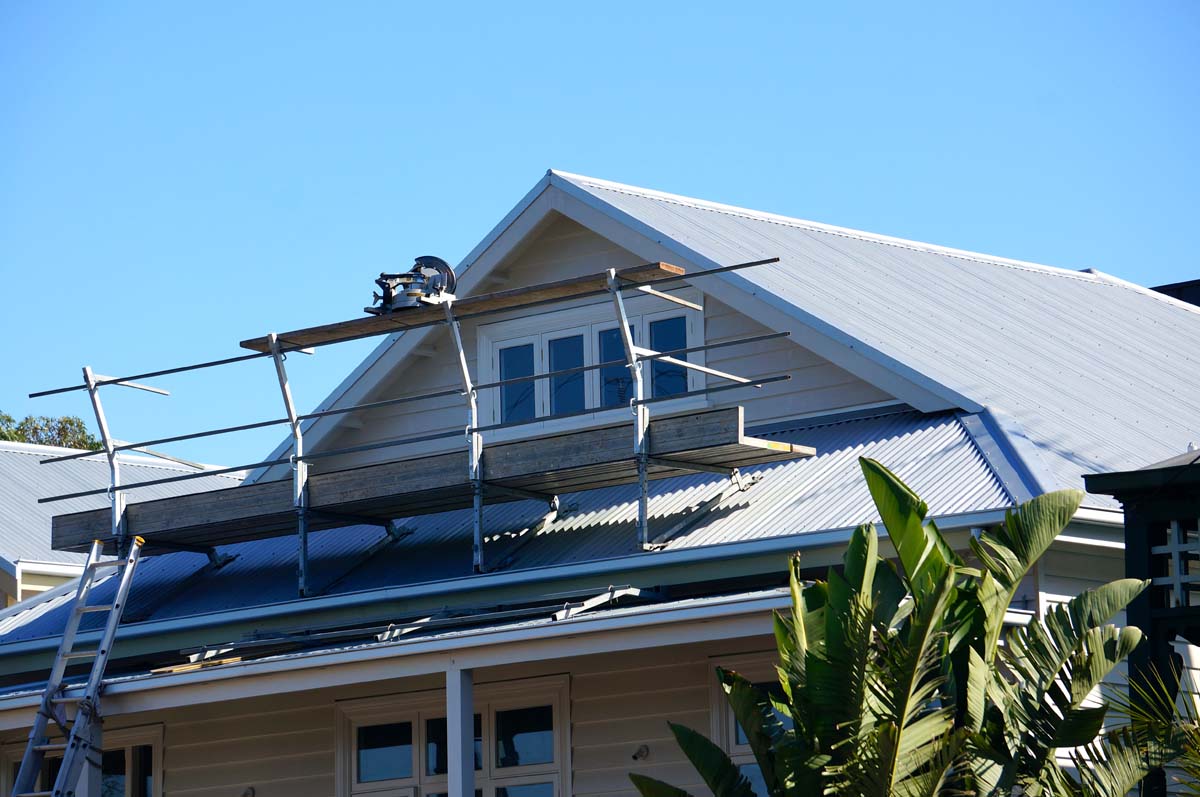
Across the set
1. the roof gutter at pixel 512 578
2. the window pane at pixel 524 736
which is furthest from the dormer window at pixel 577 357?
the window pane at pixel 524 736

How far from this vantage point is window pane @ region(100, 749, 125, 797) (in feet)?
57.2

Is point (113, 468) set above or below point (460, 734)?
above

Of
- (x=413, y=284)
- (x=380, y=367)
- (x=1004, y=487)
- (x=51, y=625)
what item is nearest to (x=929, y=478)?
(x=1004, y=487)

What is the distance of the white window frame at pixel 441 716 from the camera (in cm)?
1515

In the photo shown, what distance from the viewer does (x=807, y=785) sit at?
434 inches

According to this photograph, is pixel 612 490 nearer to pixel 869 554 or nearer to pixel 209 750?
pixel 209 750

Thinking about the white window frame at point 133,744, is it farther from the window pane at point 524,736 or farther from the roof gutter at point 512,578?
the window pane at point 524,736

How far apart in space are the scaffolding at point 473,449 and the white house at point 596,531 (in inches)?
10.1

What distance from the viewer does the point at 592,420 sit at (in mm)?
17531

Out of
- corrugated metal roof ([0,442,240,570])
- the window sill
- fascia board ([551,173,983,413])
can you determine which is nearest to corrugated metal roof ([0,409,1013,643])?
fascia board ([551,173,983,413])

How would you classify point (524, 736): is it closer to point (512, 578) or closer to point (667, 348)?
point (512, 578)

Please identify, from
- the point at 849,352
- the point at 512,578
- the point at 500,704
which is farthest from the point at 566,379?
the point at 500,704

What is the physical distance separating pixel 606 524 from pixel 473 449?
1.31m

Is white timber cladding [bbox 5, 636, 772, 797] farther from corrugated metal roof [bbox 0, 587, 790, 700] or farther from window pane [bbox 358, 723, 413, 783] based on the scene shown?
corrugated metal roof [bbox 0, 587, 790, 700]
